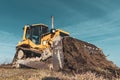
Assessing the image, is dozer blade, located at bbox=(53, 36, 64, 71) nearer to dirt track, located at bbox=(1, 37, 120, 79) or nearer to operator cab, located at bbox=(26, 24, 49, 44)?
dirt track, located at bbox=(1, 37, 120, 79)

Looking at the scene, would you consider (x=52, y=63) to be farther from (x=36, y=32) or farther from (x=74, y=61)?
(x=36, y=32)

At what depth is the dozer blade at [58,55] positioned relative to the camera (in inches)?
495

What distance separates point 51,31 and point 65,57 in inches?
230

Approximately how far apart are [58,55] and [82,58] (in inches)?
45.0

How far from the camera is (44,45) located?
17.8 m

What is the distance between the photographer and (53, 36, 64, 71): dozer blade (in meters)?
12.6

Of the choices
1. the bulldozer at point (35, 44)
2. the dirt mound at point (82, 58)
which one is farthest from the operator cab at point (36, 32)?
the dirt mound at point (82, 58)

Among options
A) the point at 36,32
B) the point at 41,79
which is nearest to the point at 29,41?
the point at 36,32

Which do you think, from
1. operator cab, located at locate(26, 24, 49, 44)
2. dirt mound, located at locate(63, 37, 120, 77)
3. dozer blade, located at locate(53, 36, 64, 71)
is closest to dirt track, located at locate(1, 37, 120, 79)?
dirt mound, located at locate(63, 37, 120, 77)

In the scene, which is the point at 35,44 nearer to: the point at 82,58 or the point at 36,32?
the point at 36,32

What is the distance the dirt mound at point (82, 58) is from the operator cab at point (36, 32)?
4.94m

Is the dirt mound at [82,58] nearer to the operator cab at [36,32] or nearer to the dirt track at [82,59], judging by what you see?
the dirt track at [82,59]

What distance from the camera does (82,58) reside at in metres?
13.1

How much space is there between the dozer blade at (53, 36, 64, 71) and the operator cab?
540cm
